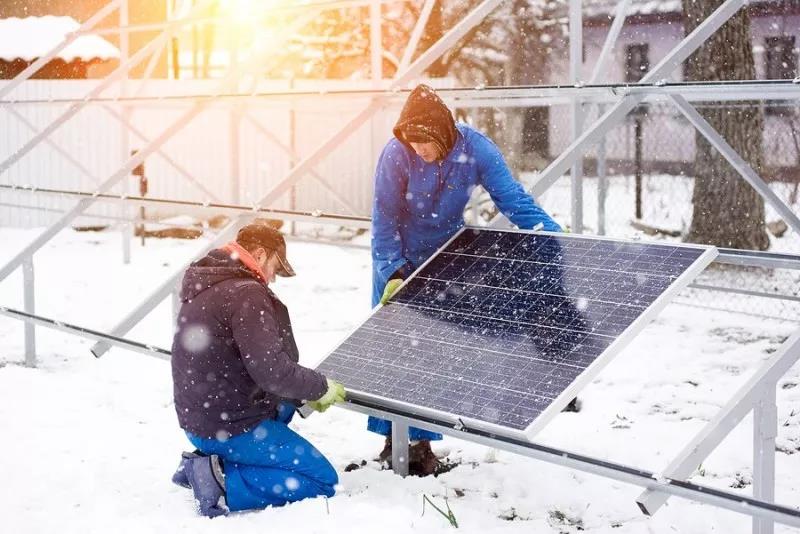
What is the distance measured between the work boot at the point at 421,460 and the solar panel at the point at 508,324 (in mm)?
754

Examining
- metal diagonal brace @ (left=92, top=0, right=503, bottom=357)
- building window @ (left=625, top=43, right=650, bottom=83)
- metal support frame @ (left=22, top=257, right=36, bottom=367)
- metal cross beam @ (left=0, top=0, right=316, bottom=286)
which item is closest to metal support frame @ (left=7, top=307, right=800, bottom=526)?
metal diagonal brace @ (left=92, top=0, right=503, bottom=357)

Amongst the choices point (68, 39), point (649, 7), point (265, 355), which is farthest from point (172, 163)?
point (649, 7)

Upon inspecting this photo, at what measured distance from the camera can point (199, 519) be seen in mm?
3928

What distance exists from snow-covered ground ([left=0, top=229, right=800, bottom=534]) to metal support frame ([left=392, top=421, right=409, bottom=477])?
0.14ft

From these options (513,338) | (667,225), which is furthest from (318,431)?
(667,225)

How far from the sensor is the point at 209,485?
393 cm

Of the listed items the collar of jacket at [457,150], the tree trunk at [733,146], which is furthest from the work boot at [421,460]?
the tree trunk at [733,146]

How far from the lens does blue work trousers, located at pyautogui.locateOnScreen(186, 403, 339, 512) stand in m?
3.98

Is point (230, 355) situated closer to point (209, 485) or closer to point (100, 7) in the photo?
point (209, 485)

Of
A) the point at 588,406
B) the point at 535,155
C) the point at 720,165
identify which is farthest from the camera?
the point at 535,155

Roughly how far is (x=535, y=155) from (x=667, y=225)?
8342mm

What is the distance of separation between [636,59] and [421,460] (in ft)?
66.6

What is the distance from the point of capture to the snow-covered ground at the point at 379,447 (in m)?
3.91

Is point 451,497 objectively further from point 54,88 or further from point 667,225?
point 54,88
